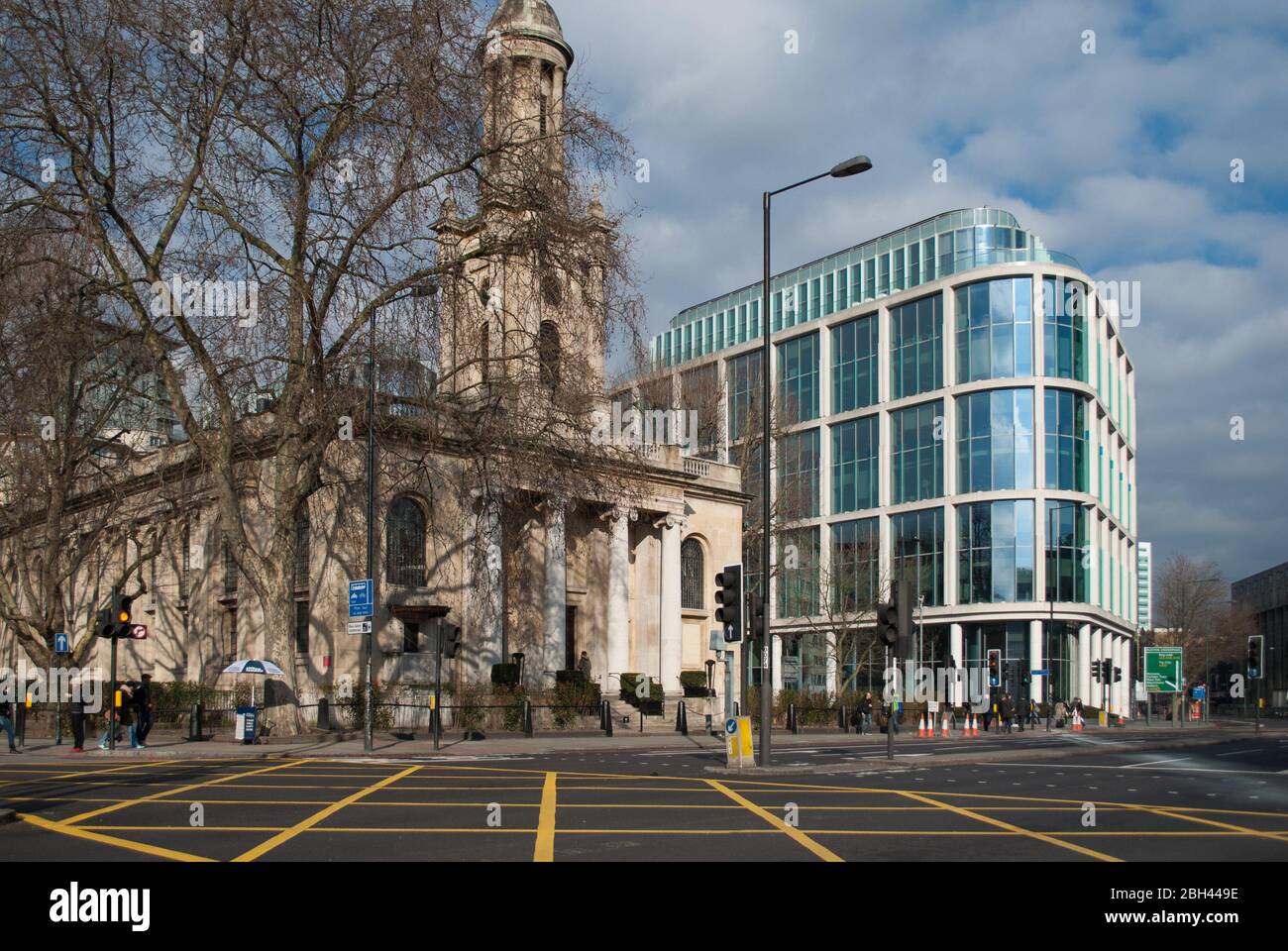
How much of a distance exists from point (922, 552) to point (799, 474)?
31.3 ft

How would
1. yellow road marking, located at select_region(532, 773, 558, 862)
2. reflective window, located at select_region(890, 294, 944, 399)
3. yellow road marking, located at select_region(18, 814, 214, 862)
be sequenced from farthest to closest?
reflective window, located at select_region(890, 294, 944, 399), yellow road marking, located at select_region(532, 773, 558, 862), yellow road marking, located at select_region(18, 814, 214, 862)

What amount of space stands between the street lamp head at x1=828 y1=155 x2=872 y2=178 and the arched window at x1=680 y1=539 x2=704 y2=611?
120 ft

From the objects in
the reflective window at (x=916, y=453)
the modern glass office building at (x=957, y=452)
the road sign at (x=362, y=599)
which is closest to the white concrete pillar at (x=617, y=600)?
the modern glass office building at (x=957, y=452)

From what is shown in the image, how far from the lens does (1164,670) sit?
2290 inches

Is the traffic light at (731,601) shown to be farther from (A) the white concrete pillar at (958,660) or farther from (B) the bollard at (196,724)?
(A) the white concrete pillar at (958,660)

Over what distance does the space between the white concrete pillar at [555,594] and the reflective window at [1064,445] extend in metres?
33.8

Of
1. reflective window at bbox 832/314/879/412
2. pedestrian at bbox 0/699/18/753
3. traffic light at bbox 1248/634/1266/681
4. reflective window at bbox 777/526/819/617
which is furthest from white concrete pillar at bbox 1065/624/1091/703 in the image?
pedestrian at bbox 0/699/18/753

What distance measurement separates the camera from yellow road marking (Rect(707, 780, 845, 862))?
11.4 meters

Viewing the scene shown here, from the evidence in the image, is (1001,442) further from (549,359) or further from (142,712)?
(142,712)

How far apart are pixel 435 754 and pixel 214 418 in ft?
35.1

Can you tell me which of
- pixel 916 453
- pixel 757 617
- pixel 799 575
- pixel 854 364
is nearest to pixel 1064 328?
pixel 916 453

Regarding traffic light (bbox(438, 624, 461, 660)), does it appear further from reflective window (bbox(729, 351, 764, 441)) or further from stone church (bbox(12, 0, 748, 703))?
reflective window (bbox(729, 351, 764, 441))
